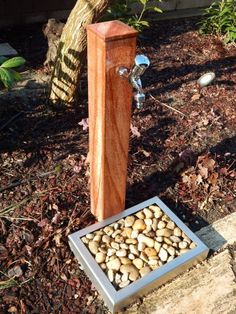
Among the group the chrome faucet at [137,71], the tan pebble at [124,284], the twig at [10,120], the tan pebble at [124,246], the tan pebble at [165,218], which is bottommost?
the tan pebble at [124,284]

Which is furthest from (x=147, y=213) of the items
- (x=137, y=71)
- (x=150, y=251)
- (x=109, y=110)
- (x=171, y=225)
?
(x=137, y=71)

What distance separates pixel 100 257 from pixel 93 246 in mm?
76

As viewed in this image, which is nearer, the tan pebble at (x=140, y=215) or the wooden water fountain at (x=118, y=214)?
the wooden water fountain at (x=118, y=214)

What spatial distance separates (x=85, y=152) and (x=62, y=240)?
0.78 m

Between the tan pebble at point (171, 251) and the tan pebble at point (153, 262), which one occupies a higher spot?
the tan pebble at point (171, 251)

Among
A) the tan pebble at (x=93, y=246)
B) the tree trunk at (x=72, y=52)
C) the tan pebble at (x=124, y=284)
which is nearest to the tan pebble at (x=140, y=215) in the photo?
the tan pebble at (x=93, y=246)

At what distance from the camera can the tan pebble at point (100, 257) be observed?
76.4 inches

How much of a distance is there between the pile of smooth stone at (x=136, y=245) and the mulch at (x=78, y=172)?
0.18m

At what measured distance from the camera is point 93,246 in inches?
78.4

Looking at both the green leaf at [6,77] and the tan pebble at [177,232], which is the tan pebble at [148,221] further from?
the green leaf at [6,77]

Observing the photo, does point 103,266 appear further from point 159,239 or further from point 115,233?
point 159,239

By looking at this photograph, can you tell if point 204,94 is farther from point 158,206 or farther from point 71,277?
point 71,277

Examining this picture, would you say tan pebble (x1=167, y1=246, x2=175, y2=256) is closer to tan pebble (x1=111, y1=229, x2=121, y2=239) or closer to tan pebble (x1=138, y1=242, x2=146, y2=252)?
tan pebble (x1=138, y1=242, x2=146, y2=252)

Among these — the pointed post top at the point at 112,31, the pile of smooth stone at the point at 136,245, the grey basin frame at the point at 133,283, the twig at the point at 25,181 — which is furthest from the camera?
the twig at the point at 25,181
